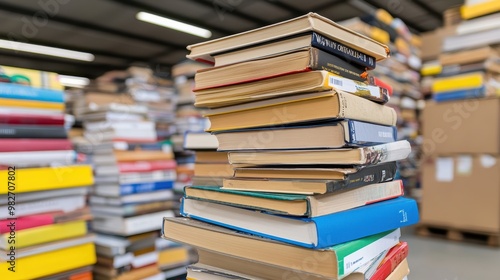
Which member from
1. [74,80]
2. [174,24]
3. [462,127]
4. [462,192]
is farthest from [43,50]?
[462,192]

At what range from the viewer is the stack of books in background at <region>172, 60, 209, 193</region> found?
3.64 metres

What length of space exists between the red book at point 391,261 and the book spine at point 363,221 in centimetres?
7

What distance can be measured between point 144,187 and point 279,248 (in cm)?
168

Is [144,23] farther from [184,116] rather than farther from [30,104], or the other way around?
[30,104]

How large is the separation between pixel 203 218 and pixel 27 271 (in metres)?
0.89

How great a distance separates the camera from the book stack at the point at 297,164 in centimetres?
68

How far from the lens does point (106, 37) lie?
7.71 m

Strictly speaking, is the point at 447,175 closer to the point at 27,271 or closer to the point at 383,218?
the point at 383,218

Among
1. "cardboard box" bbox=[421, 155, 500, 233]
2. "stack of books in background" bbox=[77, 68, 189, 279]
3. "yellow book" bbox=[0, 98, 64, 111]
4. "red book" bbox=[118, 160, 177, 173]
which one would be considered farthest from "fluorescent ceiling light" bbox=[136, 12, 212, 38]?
"yellow book" bbox=[0, 98, 64, 111]

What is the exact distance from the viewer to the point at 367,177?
0.78 meters

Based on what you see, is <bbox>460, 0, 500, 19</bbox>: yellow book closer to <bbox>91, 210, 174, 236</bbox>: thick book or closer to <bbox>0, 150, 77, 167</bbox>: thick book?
<bbox>91, 210, 174, 236</bbox>: thick book

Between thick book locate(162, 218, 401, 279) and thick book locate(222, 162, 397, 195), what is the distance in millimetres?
101

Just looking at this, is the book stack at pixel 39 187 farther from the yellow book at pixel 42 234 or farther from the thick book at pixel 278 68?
the thick book at pixel 278 68

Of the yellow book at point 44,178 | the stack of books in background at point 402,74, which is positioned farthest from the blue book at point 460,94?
the yellow book at point 44,178
